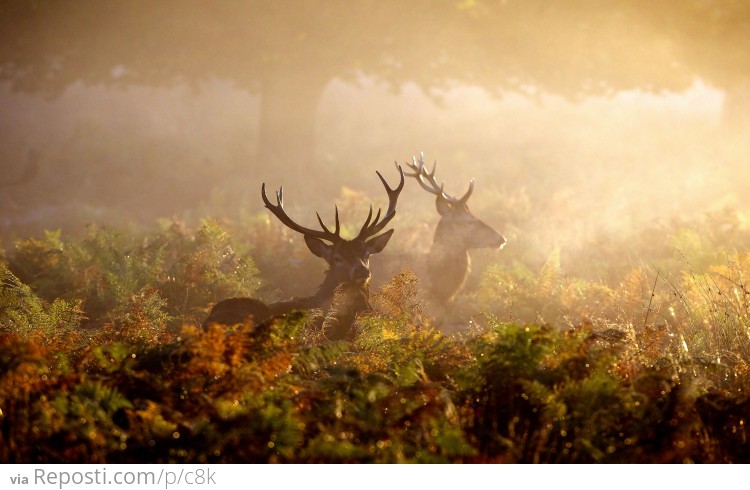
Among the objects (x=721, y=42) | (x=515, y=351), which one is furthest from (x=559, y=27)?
(x=515, y=351)

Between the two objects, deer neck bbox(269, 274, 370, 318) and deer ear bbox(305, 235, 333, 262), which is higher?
deer ear bbox(305, 235, 333, 262)

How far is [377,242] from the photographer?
7.50 m

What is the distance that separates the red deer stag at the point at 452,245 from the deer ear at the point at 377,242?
6.48 feet

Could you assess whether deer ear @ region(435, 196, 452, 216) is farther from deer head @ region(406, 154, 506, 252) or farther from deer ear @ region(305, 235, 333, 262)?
deer ear @ region(305, 235, 333, 262)

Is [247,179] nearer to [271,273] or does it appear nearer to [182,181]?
[182,181]

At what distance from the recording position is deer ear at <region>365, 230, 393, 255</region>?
7371 mm

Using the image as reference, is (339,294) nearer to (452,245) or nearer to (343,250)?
(343,250)

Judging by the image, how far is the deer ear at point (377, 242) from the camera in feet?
24.2

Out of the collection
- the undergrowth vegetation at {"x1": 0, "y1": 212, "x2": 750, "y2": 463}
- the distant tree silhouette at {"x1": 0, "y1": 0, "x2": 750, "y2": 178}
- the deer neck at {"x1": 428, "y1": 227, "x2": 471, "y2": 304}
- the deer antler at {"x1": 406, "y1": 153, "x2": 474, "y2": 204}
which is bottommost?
the undergrowth vegetation at {"x1": 0, "y1": 212, "x2": 750, "y2": 463}

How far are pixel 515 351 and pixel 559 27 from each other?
17.6 m

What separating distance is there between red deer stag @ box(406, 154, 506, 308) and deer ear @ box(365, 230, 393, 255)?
198cm

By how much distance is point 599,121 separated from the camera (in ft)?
89.4

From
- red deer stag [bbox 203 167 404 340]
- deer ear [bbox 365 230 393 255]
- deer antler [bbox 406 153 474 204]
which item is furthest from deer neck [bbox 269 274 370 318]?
deer antler [bbox 406 153 474 204]

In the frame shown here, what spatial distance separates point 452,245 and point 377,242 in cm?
263
